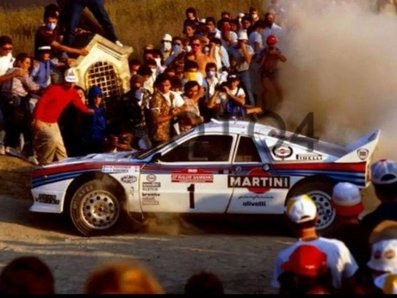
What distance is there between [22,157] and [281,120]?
4733 mm

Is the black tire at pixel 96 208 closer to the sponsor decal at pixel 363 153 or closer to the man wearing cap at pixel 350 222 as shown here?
the sponsor decal at pixel 363 153

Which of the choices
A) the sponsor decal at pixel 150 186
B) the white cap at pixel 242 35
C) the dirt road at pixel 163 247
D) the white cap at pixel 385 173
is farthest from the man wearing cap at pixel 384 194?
the white cap at pixel 242 35

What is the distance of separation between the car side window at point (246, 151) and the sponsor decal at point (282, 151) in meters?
0.25

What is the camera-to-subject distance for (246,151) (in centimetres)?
1466

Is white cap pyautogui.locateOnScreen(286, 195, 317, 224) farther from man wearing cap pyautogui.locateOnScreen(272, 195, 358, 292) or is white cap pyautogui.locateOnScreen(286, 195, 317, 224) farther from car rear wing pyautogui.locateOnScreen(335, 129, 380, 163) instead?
car rear wing pyautogui.locateOnScreen(335, 129, 380, 163)

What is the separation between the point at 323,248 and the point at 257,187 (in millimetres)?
7353

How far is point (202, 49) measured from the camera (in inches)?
803

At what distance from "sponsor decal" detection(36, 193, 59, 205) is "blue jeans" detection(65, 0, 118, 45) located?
5.56 m

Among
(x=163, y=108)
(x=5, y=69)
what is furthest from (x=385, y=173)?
(x=5, y=69)

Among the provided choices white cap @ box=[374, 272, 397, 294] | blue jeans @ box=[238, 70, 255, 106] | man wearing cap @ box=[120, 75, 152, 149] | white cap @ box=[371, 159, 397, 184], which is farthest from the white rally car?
white cap @ box=[374, 272, 397, 294]

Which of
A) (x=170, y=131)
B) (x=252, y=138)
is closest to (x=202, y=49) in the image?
(x=170, y=131)

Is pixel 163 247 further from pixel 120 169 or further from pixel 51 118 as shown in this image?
pixel 51 118

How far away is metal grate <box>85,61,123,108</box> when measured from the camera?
66.8ft

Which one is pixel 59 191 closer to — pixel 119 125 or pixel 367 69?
pixel 119 125
